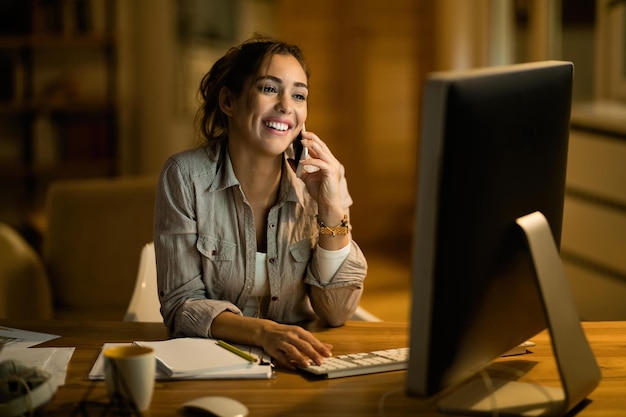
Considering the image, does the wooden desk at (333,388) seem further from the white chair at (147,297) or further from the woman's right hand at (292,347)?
the white chair at (147,297)

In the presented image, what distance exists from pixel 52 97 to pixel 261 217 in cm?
435

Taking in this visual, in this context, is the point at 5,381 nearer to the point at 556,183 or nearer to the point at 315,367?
the point at 315,367

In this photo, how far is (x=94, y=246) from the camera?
129 inches

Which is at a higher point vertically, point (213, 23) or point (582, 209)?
point (213, 23)

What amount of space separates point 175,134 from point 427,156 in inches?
200

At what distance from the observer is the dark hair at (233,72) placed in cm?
197

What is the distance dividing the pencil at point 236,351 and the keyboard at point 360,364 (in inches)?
3.7

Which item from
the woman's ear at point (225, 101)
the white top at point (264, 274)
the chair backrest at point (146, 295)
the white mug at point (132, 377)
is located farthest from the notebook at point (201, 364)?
the chair backrest at point (146, 295)

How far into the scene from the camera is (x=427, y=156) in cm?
120

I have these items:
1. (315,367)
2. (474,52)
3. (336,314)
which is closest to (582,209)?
(474,52)

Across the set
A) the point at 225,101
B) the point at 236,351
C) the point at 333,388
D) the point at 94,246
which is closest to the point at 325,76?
Answer: the point at 94,246

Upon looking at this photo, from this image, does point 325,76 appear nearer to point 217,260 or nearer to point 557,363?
point 217,260

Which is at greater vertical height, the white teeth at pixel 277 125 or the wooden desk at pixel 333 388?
the white teeth at pixel 277 125

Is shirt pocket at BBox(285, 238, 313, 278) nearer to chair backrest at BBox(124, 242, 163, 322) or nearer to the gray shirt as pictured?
the gray shirt
